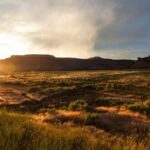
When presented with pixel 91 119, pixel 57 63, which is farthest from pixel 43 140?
pixel 57 63

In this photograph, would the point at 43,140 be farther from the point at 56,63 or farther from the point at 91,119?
the point at 56,63

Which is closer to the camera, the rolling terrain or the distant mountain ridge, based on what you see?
the rolling terrain

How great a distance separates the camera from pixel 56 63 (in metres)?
183

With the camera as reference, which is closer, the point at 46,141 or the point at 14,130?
the point at 46,141

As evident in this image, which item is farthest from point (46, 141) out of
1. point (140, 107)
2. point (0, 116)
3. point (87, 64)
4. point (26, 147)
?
point (87, 64)

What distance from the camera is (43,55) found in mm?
193875

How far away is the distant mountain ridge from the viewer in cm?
17262

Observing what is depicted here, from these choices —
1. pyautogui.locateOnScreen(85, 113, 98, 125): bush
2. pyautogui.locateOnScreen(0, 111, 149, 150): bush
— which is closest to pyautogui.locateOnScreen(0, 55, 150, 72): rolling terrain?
pyautogui.locateOnScreen(85, 113, 98, 125): bush

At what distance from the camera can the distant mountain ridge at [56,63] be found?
A: 17262 cm

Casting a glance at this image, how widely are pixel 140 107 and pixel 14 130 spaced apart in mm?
13977

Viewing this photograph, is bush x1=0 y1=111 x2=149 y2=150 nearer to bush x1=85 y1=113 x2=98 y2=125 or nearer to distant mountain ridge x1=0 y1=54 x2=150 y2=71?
bush x1=85 y1=113 x2=98 y2=125

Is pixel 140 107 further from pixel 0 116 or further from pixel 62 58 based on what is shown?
pixel 62 58

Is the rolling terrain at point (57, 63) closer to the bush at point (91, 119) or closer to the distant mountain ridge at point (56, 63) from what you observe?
the distant mountain ridge at point (56, 63)

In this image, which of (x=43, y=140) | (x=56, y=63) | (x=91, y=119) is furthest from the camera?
(x=56, y=63)
